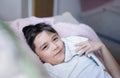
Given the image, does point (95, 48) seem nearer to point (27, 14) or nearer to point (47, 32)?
point (47, 32)

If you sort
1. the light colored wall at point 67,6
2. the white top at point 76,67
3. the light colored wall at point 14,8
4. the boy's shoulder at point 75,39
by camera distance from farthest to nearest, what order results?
the light colored wall at point 67,6 < the light colored wall at point 14,8 < the boy's shoulder at point 75,39 < the white top at point 76,67

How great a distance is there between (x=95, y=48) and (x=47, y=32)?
236mm

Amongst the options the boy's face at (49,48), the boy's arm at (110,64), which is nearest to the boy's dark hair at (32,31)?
the boy's face at (49,48)

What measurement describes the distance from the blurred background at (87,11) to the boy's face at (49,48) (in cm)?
68

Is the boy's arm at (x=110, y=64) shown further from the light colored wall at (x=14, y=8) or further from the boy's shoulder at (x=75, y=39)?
the light colored wall at (x=14, y=8)

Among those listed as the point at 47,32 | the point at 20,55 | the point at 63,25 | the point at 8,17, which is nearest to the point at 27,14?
the point at 8,17

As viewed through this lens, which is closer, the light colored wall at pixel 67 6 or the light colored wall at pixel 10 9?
the light colored wall at pixel 10 9

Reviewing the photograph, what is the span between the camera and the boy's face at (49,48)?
1.13 meters

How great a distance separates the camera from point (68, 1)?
2.07 m

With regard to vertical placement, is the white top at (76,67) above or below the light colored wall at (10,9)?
below

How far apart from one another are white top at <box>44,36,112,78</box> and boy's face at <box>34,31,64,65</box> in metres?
0.03

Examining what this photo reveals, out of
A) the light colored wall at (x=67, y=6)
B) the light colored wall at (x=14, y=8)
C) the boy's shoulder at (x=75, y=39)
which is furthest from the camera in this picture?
the light colored wall at (x=67, y=6)

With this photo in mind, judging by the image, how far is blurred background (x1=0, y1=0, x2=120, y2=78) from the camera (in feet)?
5.88

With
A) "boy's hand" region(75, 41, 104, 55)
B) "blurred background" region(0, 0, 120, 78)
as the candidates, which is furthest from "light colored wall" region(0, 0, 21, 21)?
"boy's hand" region(75, 41, 104, 55)
